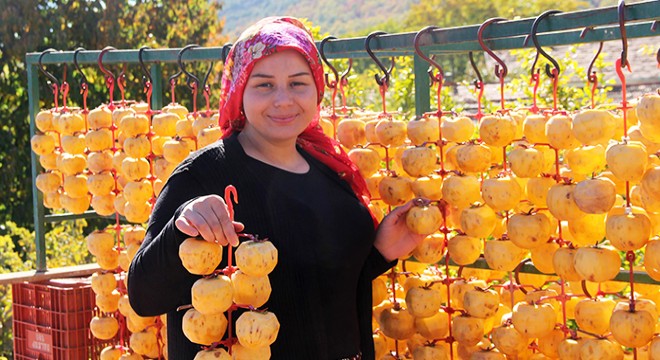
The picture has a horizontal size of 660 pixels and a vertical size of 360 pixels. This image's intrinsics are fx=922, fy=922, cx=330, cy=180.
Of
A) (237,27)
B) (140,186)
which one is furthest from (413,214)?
(237,27)

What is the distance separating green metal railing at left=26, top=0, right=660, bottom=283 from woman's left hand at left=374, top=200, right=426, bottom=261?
0.37 meters

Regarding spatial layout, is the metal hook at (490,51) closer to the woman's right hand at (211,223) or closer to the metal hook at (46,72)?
the woman's right hand at (211,223)

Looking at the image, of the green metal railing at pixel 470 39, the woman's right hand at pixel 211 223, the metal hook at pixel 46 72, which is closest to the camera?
the woman's right hand at pixel 211 223

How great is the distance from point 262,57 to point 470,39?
614 mm

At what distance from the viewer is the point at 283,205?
8.52ft

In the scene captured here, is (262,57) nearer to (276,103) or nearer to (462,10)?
(276,103)

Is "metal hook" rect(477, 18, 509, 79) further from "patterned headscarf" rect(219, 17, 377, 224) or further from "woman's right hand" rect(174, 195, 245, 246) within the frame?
"woman's right hand" rect(174, 195, 245, 246)

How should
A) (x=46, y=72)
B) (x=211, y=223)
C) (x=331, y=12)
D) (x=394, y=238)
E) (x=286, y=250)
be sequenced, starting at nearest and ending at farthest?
(x=211, y=223), (x=286, y=250), (x=394, y=238), (x=46, y=72), (x=331, y=12)

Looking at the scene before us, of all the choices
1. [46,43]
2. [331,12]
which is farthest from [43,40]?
[331,12]

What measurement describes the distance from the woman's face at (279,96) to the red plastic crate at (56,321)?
186cm

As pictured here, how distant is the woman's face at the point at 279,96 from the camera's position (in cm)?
260

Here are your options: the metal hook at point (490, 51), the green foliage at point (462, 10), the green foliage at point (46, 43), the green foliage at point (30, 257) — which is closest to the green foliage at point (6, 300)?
the green foliage at point (30, 257)

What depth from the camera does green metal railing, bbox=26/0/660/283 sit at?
2373 mm

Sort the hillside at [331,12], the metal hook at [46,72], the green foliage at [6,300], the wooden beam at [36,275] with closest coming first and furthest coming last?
the metal hook at [46,72]
the wooden beam at [36,275]
the green foliage at [6,300]
the hillside at [331,12]
